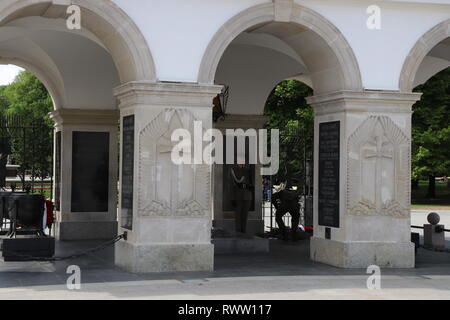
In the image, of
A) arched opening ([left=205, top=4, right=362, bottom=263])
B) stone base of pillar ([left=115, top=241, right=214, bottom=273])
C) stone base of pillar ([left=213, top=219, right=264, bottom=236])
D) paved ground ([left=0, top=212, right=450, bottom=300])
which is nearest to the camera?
paved ground ([left=0, top=212, right=450, bottom=300])

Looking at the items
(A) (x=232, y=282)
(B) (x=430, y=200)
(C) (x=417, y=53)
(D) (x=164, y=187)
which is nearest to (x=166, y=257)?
(D) (x=164, y=187)

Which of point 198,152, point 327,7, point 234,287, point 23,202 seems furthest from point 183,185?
point 327,7

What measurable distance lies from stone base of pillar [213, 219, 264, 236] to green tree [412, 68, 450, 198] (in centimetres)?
1948

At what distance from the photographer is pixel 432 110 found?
36.7 metres

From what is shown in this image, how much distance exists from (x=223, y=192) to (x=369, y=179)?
6.31 m

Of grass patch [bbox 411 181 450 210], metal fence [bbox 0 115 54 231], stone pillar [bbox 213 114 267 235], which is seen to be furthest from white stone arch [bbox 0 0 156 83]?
grass patch [bbox 411 181 450 210]

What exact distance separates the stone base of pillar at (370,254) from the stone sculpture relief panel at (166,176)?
260 centimetres

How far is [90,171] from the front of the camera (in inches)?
685

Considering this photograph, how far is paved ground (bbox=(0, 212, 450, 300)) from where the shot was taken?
978 centimetres

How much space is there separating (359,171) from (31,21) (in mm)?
6832

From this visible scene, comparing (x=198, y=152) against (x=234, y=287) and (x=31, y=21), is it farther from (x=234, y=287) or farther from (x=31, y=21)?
(x=31, y=21)

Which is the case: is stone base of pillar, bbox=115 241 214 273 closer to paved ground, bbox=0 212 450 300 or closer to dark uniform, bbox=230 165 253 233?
paved ground, bbox=0 212 450 300

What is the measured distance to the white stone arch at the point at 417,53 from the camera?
1309cm
